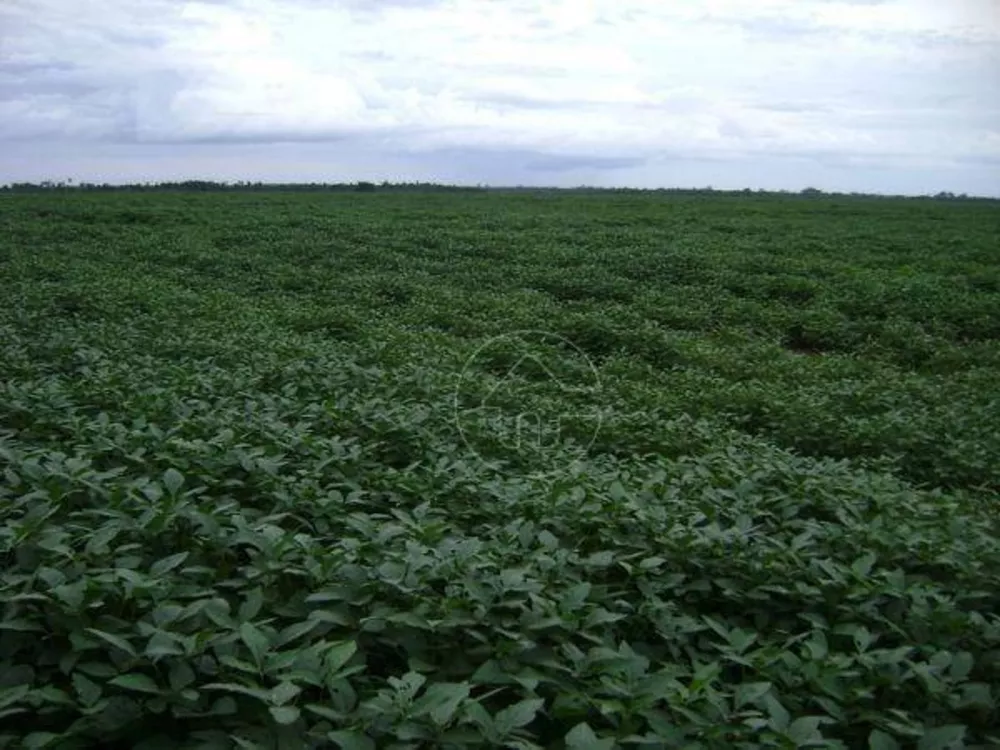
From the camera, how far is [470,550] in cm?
270

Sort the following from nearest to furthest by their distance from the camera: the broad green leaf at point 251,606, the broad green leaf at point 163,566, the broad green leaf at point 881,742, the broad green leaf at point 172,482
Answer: the broad green leaf at point 881,742, the broad green leaf at point 251,606, the broad green leaf at point 163,566, the broad green leaf at point 172,482

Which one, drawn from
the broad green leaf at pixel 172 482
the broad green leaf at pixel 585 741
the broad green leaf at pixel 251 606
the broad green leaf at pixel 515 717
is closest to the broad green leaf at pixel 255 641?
the broad green leaf at pixel 251 606

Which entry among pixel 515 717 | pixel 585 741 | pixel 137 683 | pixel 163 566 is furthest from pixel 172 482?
pixel 585 741

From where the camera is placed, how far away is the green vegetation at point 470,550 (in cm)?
213

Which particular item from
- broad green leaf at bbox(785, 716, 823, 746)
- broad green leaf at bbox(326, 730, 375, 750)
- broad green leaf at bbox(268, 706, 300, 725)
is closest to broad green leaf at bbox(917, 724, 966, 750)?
broad green leaf at bbox(785, 716, 823, 746)

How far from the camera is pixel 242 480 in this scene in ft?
11.9

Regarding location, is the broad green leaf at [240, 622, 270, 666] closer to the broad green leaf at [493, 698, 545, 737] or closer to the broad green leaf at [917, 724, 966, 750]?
the broad green leaf at [493, 698, 545, 737]

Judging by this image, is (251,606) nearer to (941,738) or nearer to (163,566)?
(163,566)

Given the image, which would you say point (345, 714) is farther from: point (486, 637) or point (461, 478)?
point (461, 478)

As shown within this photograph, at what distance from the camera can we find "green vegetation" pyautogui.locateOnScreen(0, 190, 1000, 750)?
213cm

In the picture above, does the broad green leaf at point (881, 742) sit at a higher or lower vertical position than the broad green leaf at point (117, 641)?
lower

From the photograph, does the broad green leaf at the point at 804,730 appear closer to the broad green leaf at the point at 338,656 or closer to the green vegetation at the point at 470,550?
the green vegetation at the point at 470,550

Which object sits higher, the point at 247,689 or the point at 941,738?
the point at 247,689

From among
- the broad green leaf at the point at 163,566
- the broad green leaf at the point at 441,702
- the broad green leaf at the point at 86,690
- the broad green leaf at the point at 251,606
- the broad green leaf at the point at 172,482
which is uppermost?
the broad green leaf at the point at 172,482
